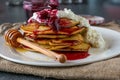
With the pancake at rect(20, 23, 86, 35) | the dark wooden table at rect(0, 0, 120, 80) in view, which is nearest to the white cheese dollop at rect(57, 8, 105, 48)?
the pancake at rect(20, 23, 86, 35)

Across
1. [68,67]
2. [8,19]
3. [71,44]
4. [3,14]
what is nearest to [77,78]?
[68,67]

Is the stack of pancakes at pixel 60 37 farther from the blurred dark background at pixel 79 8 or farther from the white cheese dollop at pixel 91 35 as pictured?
the blurred dark background at pixel 79 8

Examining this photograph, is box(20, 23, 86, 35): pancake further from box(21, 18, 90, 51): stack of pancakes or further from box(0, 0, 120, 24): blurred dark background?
box(0, 0, 120, 24): blurred dark background

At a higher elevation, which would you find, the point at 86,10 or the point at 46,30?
Answer: the point at 46,30

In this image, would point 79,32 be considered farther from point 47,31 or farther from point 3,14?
point 3,14

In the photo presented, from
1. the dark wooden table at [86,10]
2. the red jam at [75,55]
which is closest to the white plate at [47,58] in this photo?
the red jam at [75,55]

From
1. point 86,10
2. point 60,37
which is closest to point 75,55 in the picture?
point 60,37

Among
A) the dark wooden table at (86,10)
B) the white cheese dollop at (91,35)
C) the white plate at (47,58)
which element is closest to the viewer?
the white plate at (47,58)

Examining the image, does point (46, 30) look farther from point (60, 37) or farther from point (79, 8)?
point (79, 8)
